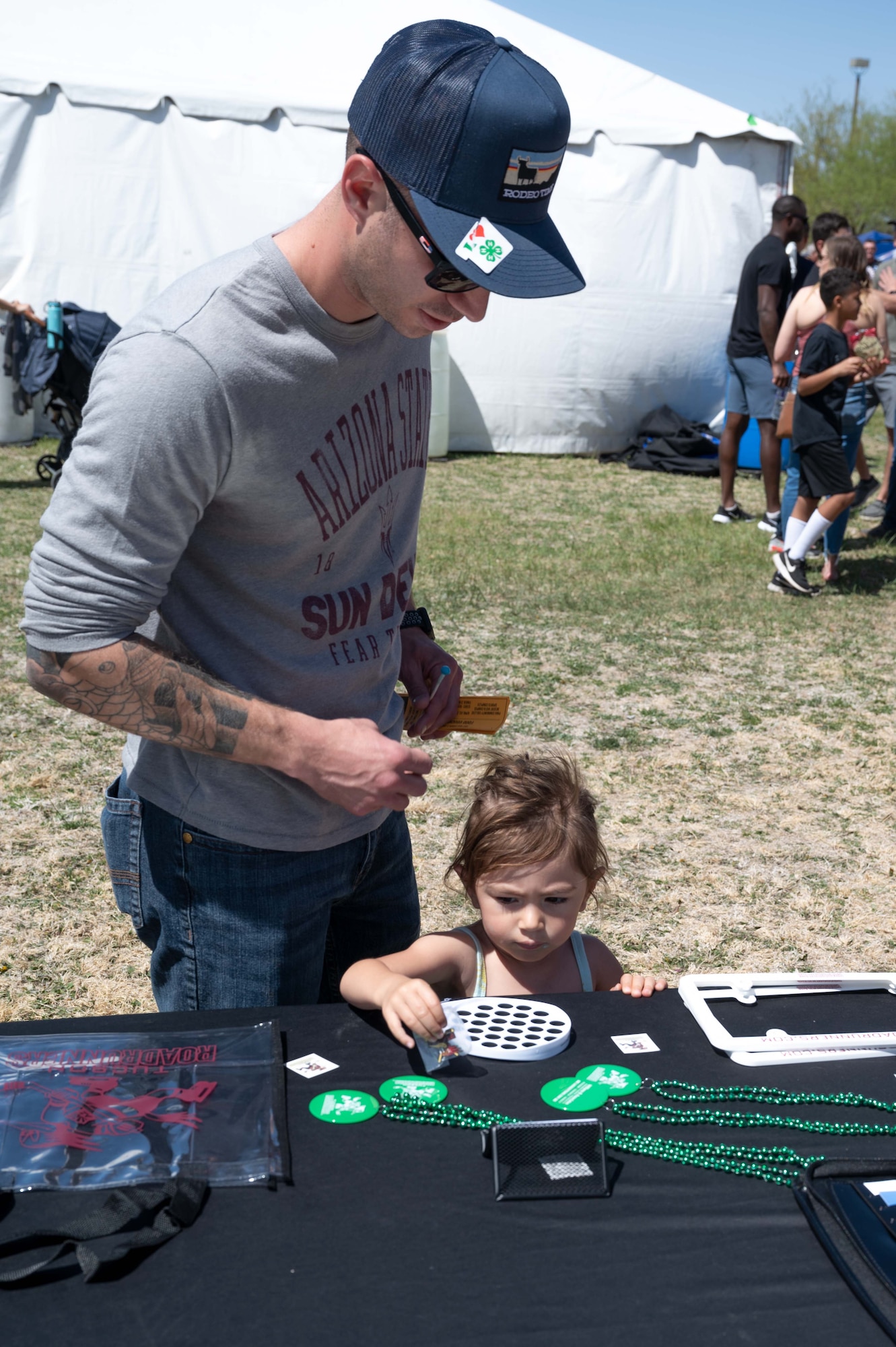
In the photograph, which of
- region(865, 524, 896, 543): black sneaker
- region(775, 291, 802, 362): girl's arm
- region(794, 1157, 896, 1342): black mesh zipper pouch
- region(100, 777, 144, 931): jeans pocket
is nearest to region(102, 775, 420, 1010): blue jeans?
region(100, 777, 144, 931): jeans pocket


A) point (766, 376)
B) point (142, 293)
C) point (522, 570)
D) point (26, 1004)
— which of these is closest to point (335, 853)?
point (26, 1004)

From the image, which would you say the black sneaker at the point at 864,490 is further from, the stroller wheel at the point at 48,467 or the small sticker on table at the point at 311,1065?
the small sticker on table at the point at 311,1065

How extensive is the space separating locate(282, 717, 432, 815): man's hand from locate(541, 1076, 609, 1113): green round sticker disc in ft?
1.26

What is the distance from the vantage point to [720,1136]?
1406 mm

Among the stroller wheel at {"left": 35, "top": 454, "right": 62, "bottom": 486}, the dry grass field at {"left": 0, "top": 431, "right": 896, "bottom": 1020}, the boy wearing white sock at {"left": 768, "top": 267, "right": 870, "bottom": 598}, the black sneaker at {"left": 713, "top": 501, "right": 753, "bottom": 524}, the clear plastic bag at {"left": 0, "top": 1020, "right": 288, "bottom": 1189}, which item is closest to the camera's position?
the clear plastic bag at {"left": 0, "top": 1020, "right": 288, "bottom": 1189}

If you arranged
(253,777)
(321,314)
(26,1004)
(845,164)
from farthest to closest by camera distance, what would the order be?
(845,164), (26,1004), (253,777), (321,314)

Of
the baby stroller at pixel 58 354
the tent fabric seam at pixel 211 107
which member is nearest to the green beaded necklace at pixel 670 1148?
the baby stroller at pixel 58 354

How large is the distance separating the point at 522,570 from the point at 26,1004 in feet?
15.6

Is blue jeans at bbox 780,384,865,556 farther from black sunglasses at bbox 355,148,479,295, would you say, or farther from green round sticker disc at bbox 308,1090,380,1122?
green round sticker disc at bbox 308,1090,380,1122

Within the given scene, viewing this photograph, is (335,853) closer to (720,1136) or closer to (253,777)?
(253,777)

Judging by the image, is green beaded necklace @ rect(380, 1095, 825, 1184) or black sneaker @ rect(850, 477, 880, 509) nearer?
green beaded necklace @ rect(380, 1095, 825, 1184)

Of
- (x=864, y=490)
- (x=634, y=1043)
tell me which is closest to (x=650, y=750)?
(x=634, y=1043)

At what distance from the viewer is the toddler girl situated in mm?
2029

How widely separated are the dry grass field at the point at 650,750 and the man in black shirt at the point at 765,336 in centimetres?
48
